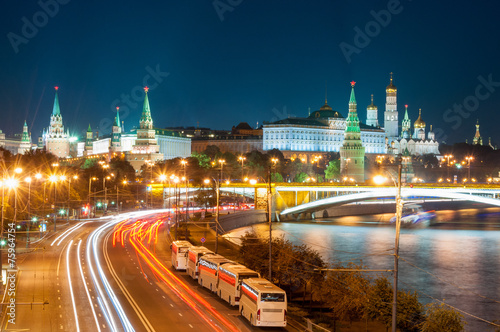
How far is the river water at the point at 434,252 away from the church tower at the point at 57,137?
123122mm

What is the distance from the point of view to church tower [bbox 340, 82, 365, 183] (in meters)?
134

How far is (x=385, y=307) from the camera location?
23672 millimetres

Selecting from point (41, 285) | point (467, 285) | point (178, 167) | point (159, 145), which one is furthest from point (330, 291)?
point (159, 145)

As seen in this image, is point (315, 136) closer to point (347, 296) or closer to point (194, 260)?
point (194, 260)

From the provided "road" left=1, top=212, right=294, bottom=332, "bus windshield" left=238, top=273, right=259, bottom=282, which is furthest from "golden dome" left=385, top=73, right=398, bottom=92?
"bus windshield" left=238, top=273, right=259, bottom=282

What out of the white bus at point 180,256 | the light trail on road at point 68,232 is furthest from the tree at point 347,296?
the light trail on road at point 68,232

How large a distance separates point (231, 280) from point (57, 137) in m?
175

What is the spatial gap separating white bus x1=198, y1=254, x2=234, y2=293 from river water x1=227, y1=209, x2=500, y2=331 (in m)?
6.55

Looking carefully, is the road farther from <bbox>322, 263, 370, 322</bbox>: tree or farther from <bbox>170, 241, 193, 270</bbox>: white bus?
<bbox>322, 263, 370, 322</bbox>: tree

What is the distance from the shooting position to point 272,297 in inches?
832

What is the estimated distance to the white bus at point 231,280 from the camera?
23969 mm

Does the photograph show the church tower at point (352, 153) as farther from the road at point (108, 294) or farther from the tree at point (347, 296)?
the tree at point (347, 296)

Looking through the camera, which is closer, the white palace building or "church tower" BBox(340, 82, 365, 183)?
"church tower" BBox(340, 82, 365, 183)

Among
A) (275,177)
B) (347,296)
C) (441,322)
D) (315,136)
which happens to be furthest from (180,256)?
(315,136)
